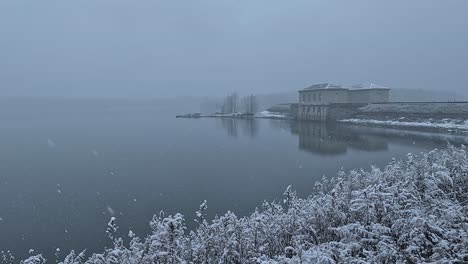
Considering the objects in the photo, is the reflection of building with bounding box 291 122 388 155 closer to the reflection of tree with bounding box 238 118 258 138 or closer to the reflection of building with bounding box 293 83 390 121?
the reflection of tree with bounding box 238 118 258 138

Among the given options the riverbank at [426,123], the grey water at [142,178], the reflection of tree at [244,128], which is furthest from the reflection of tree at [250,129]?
the riverbank at [426,123]

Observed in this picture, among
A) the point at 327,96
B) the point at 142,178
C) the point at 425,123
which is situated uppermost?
the point at 327,96

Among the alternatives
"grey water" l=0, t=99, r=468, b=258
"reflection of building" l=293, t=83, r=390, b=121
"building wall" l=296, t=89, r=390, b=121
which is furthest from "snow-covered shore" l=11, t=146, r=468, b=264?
"reflection of building" l=293, t=83, r=390, b=121

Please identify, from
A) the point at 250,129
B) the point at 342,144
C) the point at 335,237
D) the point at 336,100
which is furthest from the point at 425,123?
the point at 335,237

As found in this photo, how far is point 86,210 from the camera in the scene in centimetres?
1678

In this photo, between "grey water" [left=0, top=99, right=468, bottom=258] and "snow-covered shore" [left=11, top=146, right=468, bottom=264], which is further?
"grey water" [left=0, top=99, right=468, bottom=258]

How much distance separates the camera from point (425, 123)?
162 feet

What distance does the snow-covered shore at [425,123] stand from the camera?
Result: 43731 mm

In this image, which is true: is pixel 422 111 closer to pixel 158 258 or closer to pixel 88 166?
pixel 88 166

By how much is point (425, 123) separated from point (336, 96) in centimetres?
2181

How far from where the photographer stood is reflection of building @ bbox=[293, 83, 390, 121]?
68.9 metres

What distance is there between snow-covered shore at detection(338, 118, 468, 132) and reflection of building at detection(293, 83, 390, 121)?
8669 mm

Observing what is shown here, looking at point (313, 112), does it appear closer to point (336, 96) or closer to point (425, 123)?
point (336, 96)

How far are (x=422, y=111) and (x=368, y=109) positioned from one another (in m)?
10.1
